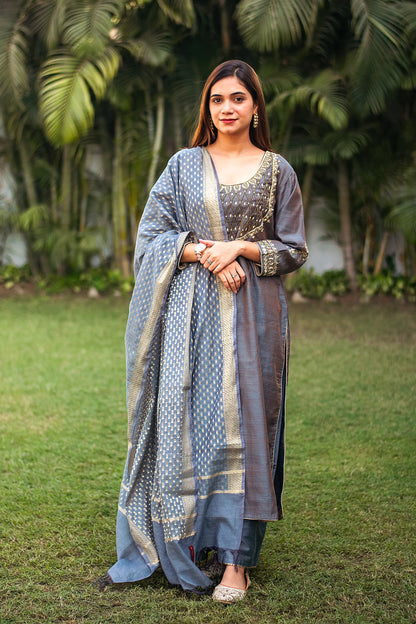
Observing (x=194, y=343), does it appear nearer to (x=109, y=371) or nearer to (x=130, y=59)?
(x=109, y=371)

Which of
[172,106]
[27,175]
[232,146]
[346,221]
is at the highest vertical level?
[172,106]

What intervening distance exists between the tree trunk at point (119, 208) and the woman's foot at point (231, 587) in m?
7.23

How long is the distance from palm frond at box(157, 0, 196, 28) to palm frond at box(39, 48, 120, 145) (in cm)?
74

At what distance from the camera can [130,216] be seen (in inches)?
377

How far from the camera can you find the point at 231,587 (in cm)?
246

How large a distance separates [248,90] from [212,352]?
3.09 ft

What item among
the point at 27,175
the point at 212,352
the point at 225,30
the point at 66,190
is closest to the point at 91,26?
the point at 225,30

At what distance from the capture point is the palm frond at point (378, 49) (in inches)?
285

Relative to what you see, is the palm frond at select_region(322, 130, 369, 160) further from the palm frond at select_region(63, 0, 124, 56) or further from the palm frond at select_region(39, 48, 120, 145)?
the palm frond at select_region(63, 0, 124, 56)

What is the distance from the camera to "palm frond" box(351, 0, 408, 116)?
23.7ft

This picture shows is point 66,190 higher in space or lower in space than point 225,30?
lower

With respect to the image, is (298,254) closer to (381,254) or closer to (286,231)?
(286,231)

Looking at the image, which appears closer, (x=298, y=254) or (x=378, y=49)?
(x=298, y=254)

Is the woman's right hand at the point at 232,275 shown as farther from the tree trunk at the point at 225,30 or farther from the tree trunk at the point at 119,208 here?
the tree trunk at the point at 119,208
